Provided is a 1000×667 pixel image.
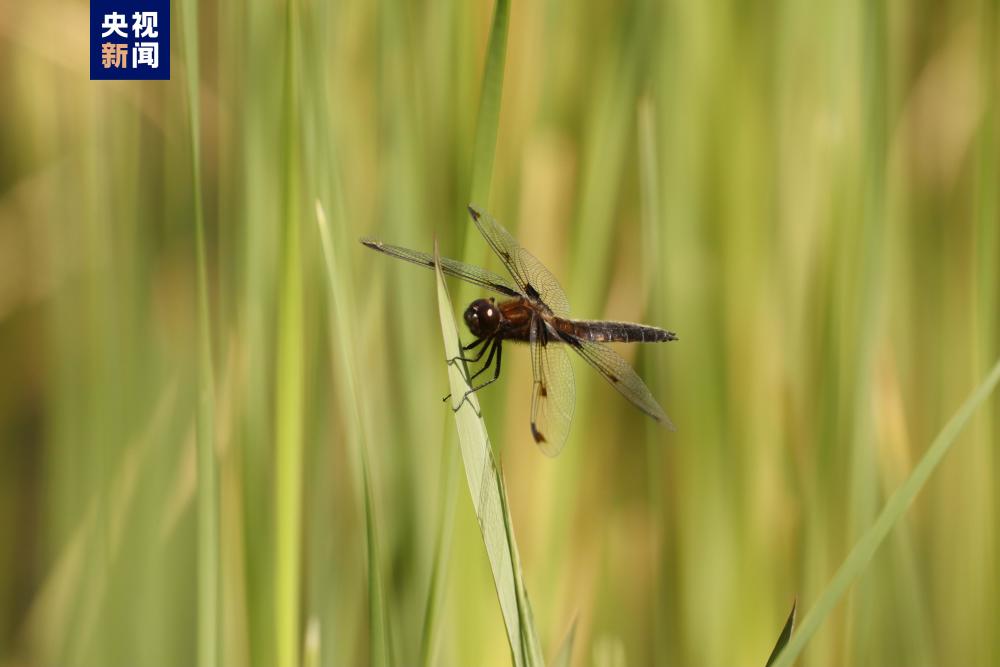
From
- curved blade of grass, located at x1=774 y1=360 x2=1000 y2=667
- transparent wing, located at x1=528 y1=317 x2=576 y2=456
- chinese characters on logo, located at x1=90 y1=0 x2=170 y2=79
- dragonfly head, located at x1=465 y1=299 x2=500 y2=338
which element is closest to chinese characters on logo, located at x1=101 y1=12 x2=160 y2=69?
chinese characters on logo, located at x1=90 y1=0 x2=170 y2=79

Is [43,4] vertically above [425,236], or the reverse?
[43,4]

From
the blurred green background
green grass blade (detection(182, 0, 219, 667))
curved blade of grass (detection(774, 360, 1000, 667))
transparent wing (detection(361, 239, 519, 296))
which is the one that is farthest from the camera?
the blurred green background

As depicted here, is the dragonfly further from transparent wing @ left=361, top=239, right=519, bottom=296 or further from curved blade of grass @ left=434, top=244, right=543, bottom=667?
curved blade of grass @ left=434, top=244, right=543, bottom=667

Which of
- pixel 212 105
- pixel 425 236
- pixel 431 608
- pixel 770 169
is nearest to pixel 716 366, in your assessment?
pixel 770 169

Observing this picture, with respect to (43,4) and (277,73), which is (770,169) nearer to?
(277,73)

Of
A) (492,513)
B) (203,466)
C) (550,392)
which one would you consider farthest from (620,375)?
(203,466)

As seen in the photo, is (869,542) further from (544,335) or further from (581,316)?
(544,335)
